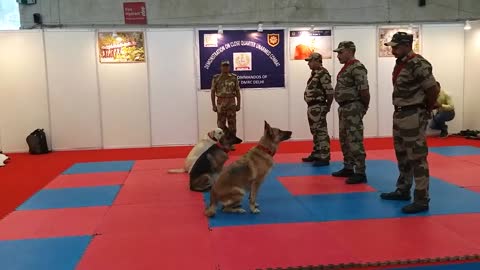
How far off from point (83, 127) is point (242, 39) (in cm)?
461

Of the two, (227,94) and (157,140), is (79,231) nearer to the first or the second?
(227,94)

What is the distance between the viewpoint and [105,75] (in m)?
11.5

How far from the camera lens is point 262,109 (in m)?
12.0

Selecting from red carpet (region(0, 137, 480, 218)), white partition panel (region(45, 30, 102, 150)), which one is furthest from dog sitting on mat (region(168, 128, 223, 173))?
white partition panel (region(45, 30, 102, 150))

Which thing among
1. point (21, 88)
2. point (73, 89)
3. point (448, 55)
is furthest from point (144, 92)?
point (448, 55)

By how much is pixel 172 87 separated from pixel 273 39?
2.89 metres

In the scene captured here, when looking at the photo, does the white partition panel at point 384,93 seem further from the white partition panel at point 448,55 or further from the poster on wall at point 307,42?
the poster on wall at point 307,42

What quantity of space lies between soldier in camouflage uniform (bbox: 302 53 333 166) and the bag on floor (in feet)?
21.8

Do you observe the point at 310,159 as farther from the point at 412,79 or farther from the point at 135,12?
the point at 135,12

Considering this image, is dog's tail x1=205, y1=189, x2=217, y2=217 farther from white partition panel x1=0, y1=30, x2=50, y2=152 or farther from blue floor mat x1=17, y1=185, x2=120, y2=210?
white partition panel x1=0, y1=30, x2=50, y2=152

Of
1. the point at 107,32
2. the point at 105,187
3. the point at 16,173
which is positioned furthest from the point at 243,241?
the point at 107,32

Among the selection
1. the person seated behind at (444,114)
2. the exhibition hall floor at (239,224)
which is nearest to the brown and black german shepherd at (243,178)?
the exhibition hall floor at (239,224)

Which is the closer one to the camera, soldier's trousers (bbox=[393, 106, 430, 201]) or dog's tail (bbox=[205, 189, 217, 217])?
soldier's trousers (bbox=[393, 106, 430, 201])

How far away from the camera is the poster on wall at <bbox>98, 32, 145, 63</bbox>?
450 inches
